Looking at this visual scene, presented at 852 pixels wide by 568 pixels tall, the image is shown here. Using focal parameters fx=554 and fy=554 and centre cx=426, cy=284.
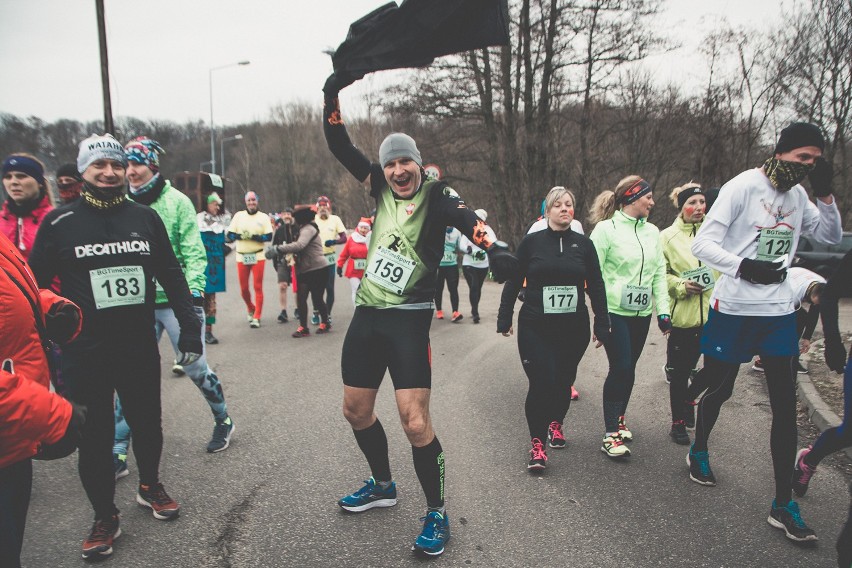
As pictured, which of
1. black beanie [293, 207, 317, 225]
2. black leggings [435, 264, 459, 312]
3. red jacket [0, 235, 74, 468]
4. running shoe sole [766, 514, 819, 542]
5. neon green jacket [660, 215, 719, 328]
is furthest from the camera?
black leggings [435, 264, 459, 312]

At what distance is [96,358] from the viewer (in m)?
3.05

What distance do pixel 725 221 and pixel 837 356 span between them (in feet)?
3.14

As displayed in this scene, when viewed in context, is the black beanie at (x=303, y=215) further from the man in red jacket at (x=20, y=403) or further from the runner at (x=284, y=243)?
the man in red jacket at (x=20, y=403)

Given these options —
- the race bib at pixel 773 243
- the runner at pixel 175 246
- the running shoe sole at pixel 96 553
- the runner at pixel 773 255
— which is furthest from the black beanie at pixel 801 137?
the running shoe sole at pixel 96 553

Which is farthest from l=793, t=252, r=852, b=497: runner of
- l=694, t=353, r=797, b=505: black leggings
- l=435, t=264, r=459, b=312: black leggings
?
l=435, t=264, r=459, b=312: black leggings

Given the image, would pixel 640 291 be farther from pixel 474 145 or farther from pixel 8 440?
pixel 474 145

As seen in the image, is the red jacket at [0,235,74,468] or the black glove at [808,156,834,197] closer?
the red jacket at [0,235,74,468]

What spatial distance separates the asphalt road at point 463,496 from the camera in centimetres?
296

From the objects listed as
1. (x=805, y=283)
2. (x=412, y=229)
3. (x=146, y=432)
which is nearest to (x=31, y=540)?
(x=146, y=432)

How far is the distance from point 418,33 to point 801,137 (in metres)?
2.23

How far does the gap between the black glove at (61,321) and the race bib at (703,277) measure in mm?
4352

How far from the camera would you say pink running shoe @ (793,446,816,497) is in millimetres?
3480

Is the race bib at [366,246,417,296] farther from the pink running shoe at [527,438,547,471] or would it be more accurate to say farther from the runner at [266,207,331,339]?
the runner at [266,207,331,339]

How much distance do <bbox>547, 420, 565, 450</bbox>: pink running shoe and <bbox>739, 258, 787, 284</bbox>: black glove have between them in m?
1.86
